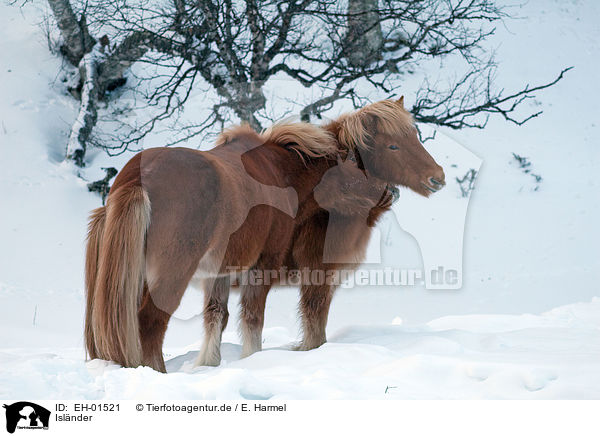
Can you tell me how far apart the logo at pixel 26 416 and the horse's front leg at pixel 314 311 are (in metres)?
1.98

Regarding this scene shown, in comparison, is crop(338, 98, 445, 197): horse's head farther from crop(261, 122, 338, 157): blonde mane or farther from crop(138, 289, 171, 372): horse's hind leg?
crop(138, 289, 171, 372): horse's hind leg

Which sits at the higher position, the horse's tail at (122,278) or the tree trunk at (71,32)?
the tree trunk at (71,32)

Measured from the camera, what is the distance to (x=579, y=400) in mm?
2467

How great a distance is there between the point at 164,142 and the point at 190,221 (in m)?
6.27

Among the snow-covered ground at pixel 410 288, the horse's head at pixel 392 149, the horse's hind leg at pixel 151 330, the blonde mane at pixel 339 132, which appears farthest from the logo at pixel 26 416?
the horse's head at pixel 392 149

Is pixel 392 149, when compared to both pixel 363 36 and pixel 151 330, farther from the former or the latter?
pixel 363 36

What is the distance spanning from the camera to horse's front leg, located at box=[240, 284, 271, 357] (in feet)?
12.8

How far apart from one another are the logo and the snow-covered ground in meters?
0.05

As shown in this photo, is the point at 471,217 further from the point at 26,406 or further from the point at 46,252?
the point at 26,406

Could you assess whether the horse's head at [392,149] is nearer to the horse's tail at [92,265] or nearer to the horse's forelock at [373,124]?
the horse's forelock at [373,124]

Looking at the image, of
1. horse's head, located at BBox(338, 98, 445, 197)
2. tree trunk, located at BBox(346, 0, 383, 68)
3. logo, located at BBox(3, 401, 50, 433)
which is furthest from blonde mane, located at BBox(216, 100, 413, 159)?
tree trunk, located at BBox(346, 0, 383, 68)

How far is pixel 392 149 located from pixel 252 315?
1516 millimetres

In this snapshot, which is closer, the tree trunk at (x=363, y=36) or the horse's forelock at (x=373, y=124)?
the horse's forelock at (x=373, y=124)

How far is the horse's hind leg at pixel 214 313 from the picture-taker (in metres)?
3.84
